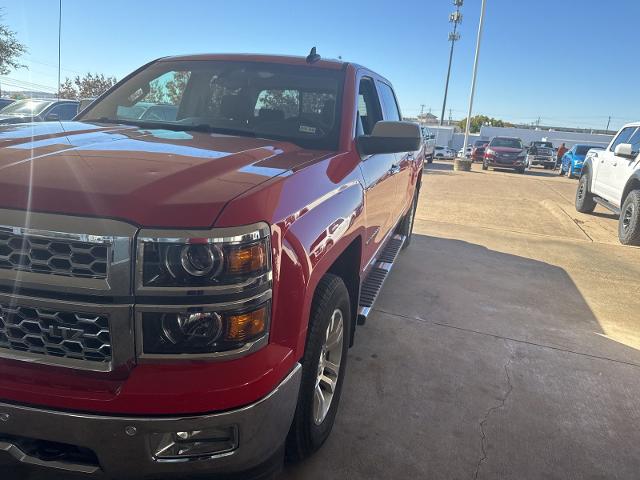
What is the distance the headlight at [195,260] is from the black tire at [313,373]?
1.94ft

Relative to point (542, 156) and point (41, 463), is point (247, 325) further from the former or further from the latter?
point (542, 156)

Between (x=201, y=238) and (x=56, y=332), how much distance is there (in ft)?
1.80

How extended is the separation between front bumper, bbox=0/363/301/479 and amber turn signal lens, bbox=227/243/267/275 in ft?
1.39

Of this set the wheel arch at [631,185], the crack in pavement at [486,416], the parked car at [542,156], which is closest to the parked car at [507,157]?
the parked car at [542,156]

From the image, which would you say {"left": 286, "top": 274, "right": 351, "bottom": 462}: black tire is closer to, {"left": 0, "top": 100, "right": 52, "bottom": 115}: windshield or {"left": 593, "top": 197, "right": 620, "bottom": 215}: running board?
{"left": 593, "top": 197, "right": 620, "bottom": 215}: running board

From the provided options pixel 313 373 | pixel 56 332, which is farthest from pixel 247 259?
pixel 313 373

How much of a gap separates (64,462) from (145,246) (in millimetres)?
743

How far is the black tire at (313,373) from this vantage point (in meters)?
2.01

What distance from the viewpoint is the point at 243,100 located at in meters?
3.18

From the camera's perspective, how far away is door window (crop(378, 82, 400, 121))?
4.31 meters

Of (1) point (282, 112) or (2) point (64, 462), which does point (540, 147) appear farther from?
(2) point (64, 462)

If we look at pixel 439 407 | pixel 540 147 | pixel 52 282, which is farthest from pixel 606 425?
pixel 540 147

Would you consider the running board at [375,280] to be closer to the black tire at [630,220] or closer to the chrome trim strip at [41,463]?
the chrome trim strip at [41,463]

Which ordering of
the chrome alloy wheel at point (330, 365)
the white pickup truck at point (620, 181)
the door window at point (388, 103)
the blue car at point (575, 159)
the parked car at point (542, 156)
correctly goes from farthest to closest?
the parked car at point (542, 156) < the blue car at point (575, 159) < the white pickup truck at point (620, 181) < the door window at point (388, 103) < the chrome alloy wheel at point (330, 365)
